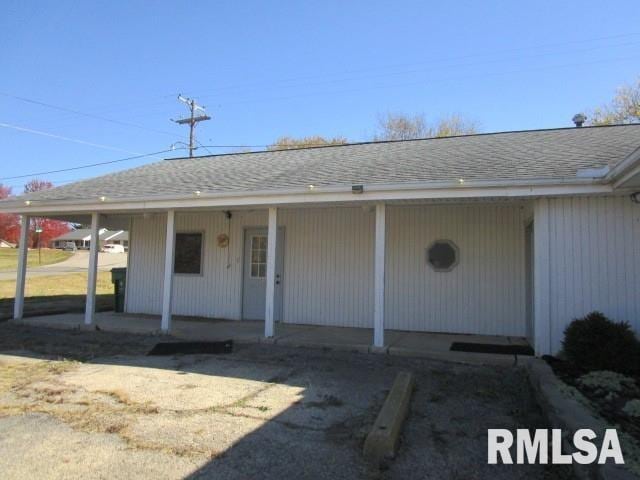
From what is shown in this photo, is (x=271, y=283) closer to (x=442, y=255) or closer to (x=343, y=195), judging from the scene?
(x=343, y=195)

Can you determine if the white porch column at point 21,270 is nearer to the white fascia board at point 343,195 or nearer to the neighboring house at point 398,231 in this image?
the neighboring house at point 398,231

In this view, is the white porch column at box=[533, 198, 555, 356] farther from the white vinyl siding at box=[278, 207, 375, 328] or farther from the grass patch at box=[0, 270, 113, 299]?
the grass patch at box=[0, 270, 113, 299]

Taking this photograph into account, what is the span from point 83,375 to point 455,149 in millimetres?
8048

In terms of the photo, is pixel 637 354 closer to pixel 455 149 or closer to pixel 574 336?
pixel 574 336

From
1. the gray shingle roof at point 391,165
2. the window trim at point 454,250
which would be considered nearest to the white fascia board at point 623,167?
the gray shingle roof at point 391,165

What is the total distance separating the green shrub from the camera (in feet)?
18.9

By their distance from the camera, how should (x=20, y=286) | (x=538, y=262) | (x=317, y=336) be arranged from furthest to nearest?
(x=20, y=286) → (x=317, y=336) → (x=538, y=262)

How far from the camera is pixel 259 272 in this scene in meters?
11.2

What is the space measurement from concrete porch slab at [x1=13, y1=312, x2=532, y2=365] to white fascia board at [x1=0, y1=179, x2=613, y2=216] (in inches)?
93.8

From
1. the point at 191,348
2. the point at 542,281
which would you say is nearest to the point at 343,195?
the point at 542,281

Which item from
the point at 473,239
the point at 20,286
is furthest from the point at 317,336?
the point at 20,286

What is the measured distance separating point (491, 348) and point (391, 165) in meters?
3.74

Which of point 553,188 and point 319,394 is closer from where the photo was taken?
point 319,394

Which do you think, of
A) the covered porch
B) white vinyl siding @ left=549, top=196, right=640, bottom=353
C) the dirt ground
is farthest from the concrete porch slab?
white vinyl siding @ left=549, top=196, right=640, bottom=353
